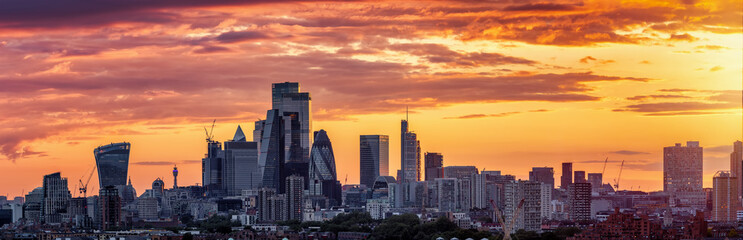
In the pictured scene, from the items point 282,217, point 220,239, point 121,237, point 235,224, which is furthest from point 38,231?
point 282,217

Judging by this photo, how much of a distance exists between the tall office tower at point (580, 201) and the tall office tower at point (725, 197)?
18.6 meters

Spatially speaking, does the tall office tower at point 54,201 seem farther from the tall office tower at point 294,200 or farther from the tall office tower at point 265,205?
the tall office tower at point 294,200

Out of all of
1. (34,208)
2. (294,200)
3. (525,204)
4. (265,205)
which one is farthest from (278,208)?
(525,204)

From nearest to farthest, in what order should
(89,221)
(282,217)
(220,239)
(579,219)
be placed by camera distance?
(220,239)
(89,221)
(579,219)
(282,217)

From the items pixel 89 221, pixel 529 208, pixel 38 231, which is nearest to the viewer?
pixel 38 231

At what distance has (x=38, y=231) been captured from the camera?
438 ft

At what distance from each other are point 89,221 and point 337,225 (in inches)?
1495

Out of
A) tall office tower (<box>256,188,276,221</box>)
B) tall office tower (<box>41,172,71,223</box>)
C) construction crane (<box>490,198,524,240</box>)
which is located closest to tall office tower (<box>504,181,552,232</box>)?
construction crane (<box>490,198,524,240</box>)

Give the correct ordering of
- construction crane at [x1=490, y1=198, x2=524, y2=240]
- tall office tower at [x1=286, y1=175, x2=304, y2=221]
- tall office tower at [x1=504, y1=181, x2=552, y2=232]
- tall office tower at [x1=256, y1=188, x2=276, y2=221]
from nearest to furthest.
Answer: construction crane at [x1=490, y1=198, x2=524, y2=240] → tall office tower at [x1=504, y1=181, x2=552, y2=232] → tall office tower at [x1=256, y1=188, x2=276, y2=221] → tall office tower at [x1=286, y1=175, x2=304, y2=221]

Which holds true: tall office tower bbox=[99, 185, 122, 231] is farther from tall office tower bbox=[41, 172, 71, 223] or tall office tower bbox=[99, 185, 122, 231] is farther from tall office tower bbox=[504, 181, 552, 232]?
tall office tower bbox=[504, 181, 552, 232]

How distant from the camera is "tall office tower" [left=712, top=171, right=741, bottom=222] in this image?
599 ft

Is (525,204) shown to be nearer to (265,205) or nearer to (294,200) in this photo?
(265,205)

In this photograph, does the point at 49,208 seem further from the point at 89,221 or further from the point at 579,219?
A: the point at 579,219

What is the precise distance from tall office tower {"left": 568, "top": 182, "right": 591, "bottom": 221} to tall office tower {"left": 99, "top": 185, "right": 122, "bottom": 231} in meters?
63.6
